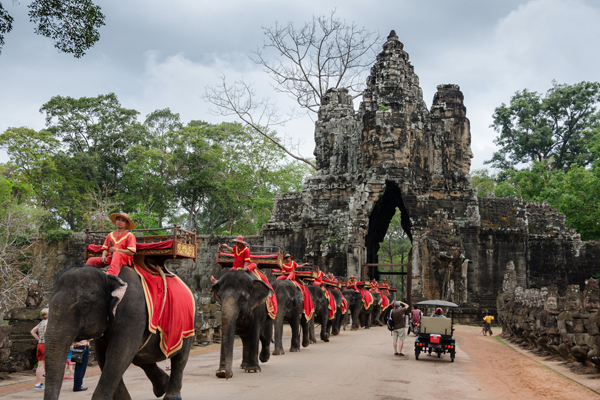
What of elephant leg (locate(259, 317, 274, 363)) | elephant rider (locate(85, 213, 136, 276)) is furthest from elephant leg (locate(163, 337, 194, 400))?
elephant leg (locate(259, 317, 274, 363))

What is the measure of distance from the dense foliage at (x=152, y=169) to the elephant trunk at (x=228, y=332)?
29.6 meters

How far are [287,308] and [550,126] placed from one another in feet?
138

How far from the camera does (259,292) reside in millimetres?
9648

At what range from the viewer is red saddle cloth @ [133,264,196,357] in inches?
238

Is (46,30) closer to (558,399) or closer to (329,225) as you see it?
(558,399)

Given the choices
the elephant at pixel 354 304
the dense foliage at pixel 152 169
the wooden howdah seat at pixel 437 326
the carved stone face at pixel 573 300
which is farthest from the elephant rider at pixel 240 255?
the dense foliage at pixel 152 169

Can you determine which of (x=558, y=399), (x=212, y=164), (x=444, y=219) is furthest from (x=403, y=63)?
(x=558, y=399)

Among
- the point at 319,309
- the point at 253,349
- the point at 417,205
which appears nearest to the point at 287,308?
the point at 253,349

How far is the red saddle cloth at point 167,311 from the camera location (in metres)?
6.04

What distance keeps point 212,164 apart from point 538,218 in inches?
965

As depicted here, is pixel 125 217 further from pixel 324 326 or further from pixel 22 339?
pixel 324 326

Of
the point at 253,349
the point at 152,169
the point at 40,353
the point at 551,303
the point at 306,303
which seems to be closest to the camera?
the point at 40,353

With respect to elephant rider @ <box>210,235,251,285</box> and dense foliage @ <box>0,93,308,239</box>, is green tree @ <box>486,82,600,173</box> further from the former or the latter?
elephant rider @ <box>210,235,251,285</box>

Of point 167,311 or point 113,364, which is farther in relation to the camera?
point 167,311
